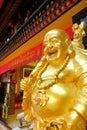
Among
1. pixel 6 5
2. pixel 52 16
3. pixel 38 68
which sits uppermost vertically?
pixel 6 5

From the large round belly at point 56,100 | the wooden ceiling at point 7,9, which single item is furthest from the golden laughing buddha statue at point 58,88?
the wooden ceiling at point 7,9

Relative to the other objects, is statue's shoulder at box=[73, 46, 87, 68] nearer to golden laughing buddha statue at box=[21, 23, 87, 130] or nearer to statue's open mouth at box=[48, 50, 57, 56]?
golden laughing buddha statue at box=[21, 23, 87, 130]

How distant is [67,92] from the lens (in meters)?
0.79

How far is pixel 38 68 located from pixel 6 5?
5.79 feet

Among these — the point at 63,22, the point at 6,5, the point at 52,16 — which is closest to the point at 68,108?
the point at 63,22

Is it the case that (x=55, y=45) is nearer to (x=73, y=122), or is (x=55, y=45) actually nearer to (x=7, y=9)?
(x=73, y=122)

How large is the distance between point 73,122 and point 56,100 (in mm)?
130

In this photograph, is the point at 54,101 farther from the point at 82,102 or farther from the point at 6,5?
the point at 6,5

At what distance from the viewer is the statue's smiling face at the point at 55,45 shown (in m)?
0.88

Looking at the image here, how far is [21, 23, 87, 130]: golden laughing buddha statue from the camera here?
73 centimetres

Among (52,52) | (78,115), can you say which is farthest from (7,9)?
(78,115)

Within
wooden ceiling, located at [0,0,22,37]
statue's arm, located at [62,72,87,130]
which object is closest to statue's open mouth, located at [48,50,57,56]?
statue's arm, located at [62,72,87,130]

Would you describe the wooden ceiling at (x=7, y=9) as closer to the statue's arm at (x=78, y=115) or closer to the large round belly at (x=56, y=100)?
the large round belly at (x=56, y=100)

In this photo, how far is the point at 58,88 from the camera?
80 centimetres
